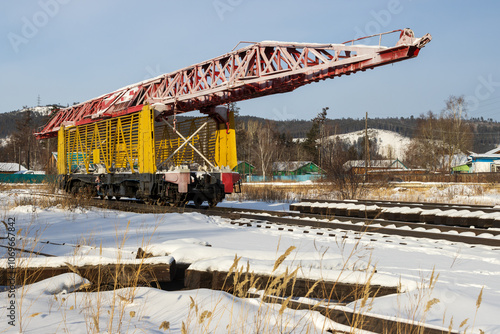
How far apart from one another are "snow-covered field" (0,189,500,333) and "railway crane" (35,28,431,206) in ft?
15.8

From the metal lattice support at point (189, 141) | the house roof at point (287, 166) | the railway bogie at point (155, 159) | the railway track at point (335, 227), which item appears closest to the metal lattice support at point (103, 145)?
the railway bogie at point (155, 159)

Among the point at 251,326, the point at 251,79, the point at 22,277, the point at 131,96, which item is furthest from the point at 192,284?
the point at 131,96

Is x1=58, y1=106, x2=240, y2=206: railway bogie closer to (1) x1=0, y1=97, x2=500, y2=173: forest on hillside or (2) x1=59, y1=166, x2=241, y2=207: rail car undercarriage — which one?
(2) x1=59, y1=166, x2=241, y2=207: rail car undercarriage

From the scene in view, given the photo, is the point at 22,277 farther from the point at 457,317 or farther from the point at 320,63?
the point at 320,63

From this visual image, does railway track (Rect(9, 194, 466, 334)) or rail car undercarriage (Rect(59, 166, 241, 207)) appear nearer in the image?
railway track (Rect(9, 194, 466, 334))

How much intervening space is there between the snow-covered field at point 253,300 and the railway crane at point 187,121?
481 cm

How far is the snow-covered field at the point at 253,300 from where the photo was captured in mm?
2365

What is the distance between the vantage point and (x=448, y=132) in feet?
A: 163

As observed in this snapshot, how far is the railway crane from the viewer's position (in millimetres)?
9674

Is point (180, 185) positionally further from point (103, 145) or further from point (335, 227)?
point (335, 227)

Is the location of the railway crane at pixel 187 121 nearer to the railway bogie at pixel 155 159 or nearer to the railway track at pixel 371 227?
the railway bogie at pixel 155 159

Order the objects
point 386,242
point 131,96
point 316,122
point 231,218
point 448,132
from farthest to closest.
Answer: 1. point 316,122
2. point 448,132
3. point 131,96
4. point 231,218
5. point 386,242

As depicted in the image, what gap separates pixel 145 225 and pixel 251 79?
5134mm

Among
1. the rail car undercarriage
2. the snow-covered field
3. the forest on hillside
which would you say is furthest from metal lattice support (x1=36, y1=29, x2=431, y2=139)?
the forest on hillside
